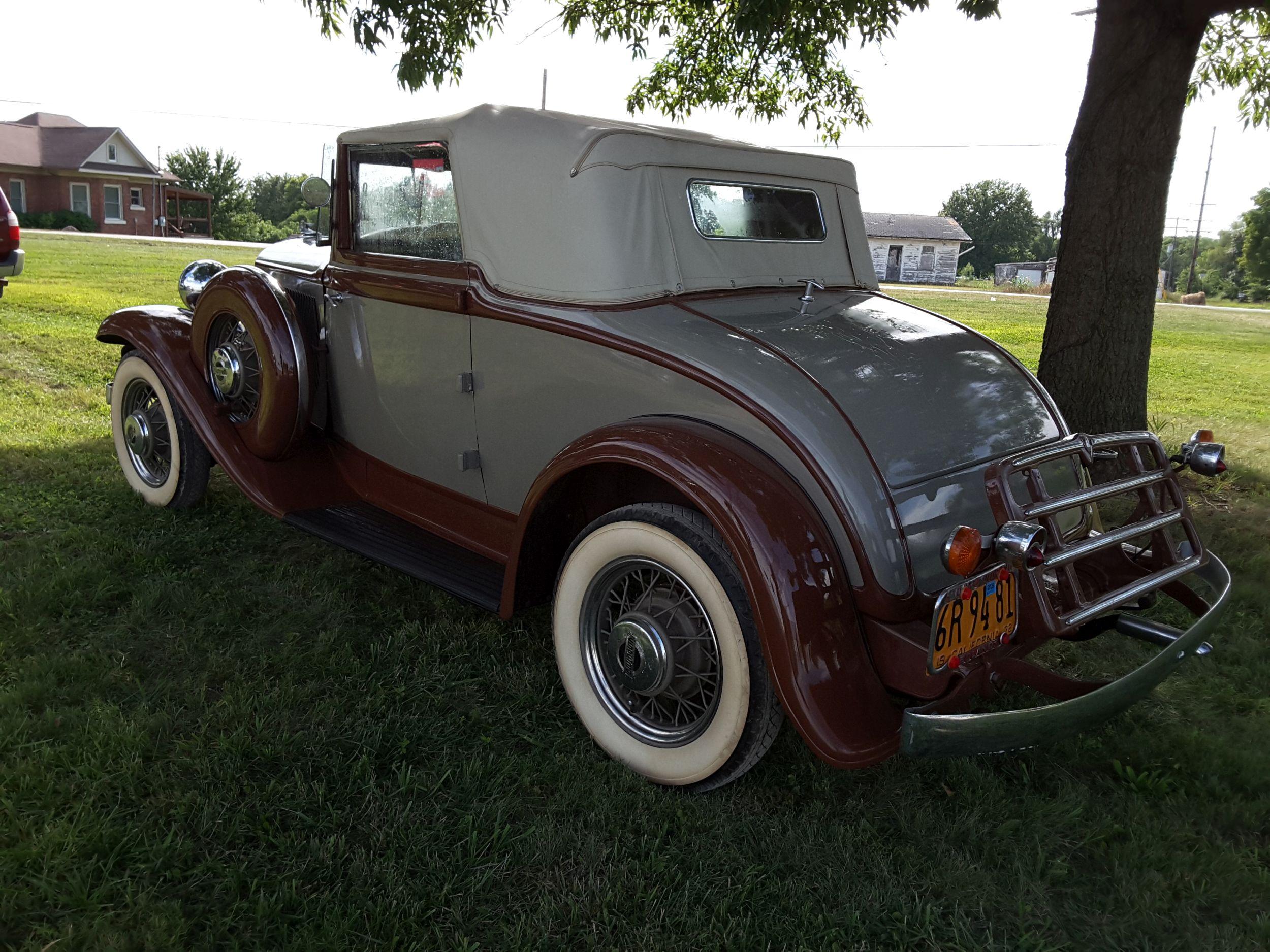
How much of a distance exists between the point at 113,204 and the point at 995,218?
202 ft

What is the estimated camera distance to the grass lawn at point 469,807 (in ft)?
6.95

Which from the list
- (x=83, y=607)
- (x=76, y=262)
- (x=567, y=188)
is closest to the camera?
(x=567, y=188)

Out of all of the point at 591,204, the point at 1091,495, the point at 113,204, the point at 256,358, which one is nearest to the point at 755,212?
the point at 591,204

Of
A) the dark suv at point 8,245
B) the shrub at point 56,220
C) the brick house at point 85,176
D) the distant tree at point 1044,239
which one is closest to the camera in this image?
the dark suv at point 8,245

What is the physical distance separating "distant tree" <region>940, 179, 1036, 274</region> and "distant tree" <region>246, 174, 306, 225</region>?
50639mm

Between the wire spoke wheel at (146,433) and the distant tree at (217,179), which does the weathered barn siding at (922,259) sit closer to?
the distant tree at (217,179)

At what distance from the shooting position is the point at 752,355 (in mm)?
2635

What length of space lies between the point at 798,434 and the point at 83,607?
110 inches

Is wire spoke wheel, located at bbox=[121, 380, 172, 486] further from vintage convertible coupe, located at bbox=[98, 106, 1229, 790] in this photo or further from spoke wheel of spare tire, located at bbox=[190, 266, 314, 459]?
spoke wheel of spare tire, located at bbox=[190, 266, 314, 459]

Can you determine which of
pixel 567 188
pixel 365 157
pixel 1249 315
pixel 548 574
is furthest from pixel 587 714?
pixel 1249 315

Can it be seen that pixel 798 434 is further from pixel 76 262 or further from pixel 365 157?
pixel 76 262

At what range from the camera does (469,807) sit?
2.48 meters

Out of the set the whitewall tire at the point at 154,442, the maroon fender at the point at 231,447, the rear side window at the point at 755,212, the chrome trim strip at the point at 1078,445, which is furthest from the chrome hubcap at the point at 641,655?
the whitewall tire at the point at 154,442

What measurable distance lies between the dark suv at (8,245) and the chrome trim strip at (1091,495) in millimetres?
9871
